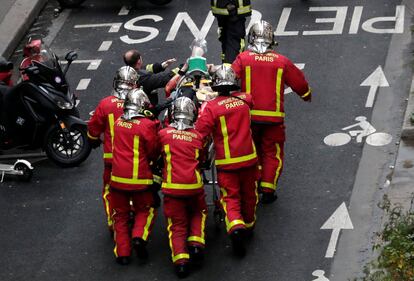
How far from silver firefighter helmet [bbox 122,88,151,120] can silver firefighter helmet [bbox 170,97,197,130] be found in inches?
13.0

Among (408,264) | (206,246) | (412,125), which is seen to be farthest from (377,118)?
(408,264)

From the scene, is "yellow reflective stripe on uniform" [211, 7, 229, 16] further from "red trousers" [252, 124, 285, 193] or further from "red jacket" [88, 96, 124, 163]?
"red jacket" [88, 96, 124, 163]

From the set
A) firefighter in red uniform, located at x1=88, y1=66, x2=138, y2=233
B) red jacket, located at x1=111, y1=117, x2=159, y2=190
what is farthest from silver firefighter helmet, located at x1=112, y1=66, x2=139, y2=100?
red jacket, located at x1=111, y1=117, x2=159, y2=190

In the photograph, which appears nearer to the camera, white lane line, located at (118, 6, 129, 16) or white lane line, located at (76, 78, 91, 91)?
white lane line, located at (76, 78, 91, 91)

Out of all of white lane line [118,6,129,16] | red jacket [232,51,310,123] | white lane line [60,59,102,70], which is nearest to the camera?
red jacket [232,51,310,123]

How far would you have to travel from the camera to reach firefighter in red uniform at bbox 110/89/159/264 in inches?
494

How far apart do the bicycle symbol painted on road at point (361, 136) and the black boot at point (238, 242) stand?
8.54ft

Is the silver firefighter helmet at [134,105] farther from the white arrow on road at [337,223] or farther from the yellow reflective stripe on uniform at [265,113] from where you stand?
the white arrow on road at [337,223]

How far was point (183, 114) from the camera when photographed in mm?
12445

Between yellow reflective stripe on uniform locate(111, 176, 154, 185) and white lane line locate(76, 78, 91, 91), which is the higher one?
yellow reflective stripe on uniform locate(111, 176, 154, 185)

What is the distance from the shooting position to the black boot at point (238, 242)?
41.2 ft

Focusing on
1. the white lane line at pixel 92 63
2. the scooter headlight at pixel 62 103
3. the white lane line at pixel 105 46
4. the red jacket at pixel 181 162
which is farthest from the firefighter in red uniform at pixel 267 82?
the white lane line at pixel 105 46

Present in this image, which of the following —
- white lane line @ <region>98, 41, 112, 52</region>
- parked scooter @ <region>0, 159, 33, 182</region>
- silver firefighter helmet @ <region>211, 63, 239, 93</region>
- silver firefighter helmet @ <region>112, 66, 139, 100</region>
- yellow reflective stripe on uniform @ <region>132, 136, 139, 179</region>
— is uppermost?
silver firefighter helmet @ <region>211, 63, 239, 93</region>

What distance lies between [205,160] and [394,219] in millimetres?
2105
